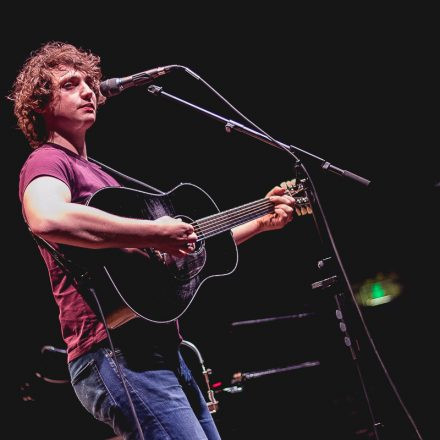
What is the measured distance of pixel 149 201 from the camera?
2051mm

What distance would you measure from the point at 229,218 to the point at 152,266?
2.30 feet

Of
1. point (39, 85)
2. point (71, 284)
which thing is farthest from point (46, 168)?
point (39, 85)

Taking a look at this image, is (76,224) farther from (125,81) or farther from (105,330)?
(125,81)

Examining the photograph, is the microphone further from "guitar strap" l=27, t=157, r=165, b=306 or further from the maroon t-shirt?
"guitar strap" l=27, t=157, r=165, b=306

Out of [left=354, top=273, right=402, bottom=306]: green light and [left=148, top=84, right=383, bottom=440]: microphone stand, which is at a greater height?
[left=148, top=84, right=383, bottom=440]: microphone stand

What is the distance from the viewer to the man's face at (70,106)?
217cm

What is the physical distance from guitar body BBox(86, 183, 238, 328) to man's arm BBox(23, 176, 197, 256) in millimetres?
91

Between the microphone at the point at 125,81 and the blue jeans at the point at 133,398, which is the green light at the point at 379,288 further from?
the blue jeans at the point at 133,398

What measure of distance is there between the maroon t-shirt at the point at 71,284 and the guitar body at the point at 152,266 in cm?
7

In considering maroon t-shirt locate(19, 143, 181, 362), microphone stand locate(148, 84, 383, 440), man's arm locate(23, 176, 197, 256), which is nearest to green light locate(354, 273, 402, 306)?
microphone stand locate(148, 84, 383, 440)

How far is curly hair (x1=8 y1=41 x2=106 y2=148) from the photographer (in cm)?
222

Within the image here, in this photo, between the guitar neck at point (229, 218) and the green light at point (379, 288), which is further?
the green light at point (379, 288)

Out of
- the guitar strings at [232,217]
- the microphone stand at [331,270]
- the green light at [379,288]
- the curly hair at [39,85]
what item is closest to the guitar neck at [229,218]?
the guitar strings at [232,217]

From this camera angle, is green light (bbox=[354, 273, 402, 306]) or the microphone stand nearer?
the microphone stand
